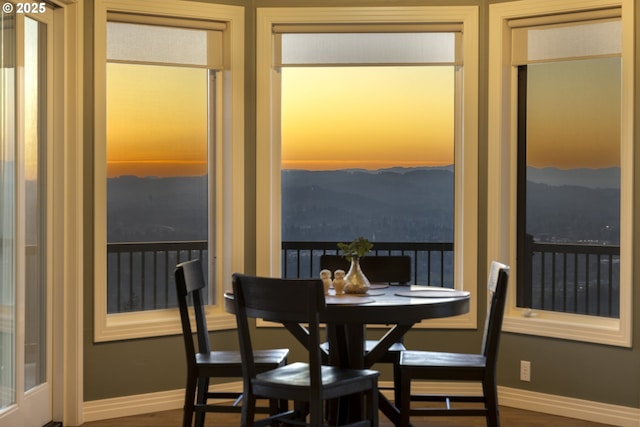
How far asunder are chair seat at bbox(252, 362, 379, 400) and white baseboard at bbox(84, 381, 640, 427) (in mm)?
1784

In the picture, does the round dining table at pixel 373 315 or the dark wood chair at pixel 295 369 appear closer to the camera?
the dark wood chair at pixel 295 369

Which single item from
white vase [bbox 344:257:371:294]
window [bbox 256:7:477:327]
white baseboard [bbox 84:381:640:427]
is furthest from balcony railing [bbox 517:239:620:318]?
white vase [bbox 344:257:371:294]

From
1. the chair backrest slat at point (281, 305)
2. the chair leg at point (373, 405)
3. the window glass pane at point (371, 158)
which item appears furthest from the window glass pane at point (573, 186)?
the chair backrest slat at point (281, 305)

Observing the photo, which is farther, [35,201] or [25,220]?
[35,201]

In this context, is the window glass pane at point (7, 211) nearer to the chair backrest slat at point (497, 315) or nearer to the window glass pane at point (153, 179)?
the window glass pane at point (153, 179)

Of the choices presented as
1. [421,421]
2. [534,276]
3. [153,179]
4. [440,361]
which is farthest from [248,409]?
A: [534,276]

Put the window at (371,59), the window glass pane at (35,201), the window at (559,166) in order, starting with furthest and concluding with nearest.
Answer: the window at (371,59), the window at (559,166), the window glass pane at (35,201)

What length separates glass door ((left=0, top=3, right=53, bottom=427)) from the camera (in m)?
4.45

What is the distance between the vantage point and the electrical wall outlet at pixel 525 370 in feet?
18.7

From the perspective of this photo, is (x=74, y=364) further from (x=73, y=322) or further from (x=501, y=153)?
(x=501, y=153)

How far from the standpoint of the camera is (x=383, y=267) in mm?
5254

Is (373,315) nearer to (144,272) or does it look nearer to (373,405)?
(373,405)

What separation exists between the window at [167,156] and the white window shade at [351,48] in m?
0.39

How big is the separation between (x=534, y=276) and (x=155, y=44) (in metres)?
3.03
